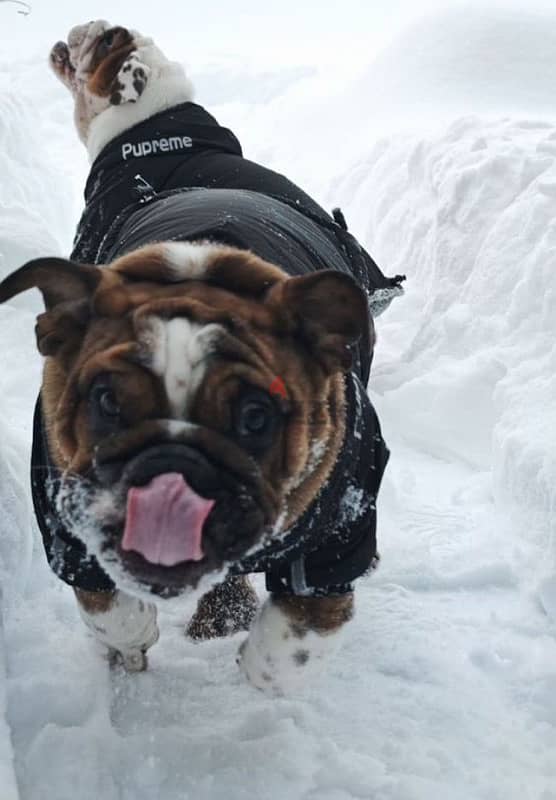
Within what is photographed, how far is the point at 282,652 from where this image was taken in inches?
115

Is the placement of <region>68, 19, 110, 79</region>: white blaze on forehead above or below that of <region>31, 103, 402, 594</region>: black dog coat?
above

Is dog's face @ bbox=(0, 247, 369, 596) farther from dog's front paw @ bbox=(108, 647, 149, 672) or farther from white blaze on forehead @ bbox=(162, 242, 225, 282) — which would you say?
dog's front paw @ bbox=(108, 647, 149, 672)

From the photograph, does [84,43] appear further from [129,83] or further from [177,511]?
[177,511]

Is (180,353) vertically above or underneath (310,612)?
above

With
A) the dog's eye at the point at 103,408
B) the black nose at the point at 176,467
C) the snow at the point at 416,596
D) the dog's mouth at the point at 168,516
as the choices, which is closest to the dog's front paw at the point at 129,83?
the snow at the point at 416,596

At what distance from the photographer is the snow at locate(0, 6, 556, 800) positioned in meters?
2.93

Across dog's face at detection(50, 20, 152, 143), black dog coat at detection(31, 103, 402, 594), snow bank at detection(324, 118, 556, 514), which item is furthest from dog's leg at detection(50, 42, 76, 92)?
snow bank at detection(324, 118, 556, 514)

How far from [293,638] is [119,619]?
554 millimetres

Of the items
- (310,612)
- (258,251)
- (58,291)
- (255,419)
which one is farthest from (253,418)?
(310,612)

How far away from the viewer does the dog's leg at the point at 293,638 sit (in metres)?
2.94

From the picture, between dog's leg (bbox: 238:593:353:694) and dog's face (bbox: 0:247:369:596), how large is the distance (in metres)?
0.52

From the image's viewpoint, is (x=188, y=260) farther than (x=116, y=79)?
No

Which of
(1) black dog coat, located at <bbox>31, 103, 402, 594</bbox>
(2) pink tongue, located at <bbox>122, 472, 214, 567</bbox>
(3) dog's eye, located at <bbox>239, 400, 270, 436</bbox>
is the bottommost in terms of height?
(1) black dog coat, located at <bbox>31, 103, 402, 594</bbox>

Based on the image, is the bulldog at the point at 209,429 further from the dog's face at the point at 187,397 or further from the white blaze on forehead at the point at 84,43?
the white blaze on forehead at the point at 84,43
